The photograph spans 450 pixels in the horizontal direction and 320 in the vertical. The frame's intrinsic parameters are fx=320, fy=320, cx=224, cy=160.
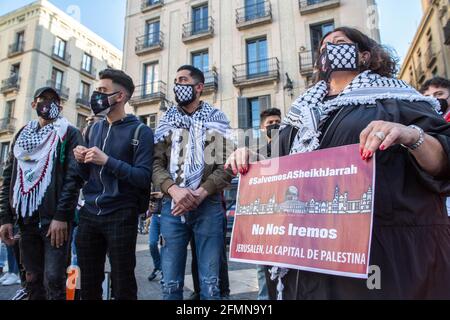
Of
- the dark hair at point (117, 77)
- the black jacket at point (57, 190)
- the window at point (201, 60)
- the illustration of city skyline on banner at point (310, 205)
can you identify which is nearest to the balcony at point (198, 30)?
the window at point (201, 60)

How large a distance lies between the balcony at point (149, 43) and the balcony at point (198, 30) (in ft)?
5.16

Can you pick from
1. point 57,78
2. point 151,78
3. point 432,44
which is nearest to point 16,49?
point 57,78

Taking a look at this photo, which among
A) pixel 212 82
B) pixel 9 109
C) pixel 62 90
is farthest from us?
pixel 62 90

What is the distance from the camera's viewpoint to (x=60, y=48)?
24.8m

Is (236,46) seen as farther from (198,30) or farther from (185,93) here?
(185,93)

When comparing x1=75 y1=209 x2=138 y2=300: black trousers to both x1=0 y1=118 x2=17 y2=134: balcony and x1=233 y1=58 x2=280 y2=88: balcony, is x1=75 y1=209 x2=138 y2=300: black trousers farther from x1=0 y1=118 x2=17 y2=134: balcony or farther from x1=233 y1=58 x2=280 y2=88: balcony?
x1=0 y1=118 x2=17 y2=134: balcony

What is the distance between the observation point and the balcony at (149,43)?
1816 cm

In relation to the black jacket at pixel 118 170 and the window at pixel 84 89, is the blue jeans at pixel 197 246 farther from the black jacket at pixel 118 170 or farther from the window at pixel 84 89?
the window at pixel 84 89

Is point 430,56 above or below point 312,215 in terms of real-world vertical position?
above

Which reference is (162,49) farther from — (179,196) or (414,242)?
(414,242)

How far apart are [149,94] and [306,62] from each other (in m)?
8.59

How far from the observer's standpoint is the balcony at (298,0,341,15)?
14.9 meters

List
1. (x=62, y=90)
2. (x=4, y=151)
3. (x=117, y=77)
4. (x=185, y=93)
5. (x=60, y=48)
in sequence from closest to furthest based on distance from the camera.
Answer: (x=185, y=93)
(x=117, y=77)
(x=4, y=151)
(x=62, y=90)
(x=60, y=48)
